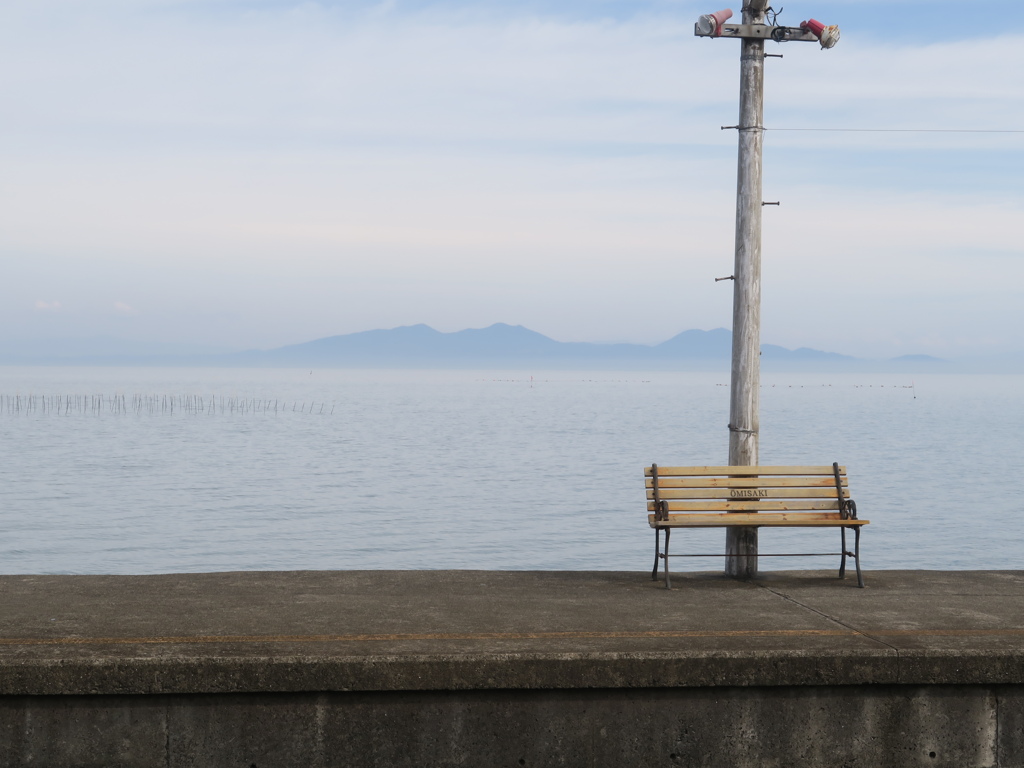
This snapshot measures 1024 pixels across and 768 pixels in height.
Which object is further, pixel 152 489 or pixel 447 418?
pixel 447 418

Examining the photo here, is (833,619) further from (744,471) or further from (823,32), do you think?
(823,32)

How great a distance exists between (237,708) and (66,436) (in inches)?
2921

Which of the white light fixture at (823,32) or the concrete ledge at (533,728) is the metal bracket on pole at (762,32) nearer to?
the white light fixture at (823,32)

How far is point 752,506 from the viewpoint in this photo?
8617mm

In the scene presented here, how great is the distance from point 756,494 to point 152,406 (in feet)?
373

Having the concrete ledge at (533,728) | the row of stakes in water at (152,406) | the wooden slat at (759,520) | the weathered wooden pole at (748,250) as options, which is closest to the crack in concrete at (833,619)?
the concrete ledge at (533,728)

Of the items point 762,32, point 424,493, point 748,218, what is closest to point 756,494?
point 748,218

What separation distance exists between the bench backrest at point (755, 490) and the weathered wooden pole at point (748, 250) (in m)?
0.33

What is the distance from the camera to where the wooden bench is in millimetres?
8547

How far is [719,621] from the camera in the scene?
6.86 metres

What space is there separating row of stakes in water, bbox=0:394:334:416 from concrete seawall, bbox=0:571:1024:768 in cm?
10026

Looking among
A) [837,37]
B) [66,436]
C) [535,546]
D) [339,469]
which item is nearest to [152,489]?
[339,469]

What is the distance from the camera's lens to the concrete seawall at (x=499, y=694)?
224 inches

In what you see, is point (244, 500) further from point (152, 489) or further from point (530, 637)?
point (530, 637)
